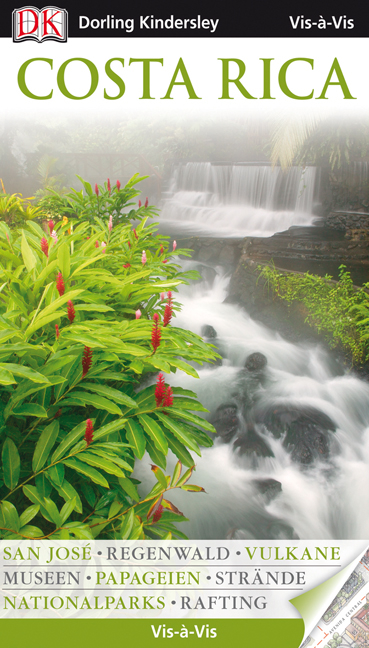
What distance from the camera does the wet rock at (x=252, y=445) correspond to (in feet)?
8.13

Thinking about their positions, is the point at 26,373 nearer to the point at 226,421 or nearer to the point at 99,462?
the point at 99,462

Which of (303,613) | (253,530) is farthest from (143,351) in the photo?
(253,530)

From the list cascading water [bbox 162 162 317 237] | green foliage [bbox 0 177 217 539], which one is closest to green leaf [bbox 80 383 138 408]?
green foliage [bbox 0 177 217 539]

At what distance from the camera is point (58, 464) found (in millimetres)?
833

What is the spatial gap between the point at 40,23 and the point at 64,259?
1.09 metres

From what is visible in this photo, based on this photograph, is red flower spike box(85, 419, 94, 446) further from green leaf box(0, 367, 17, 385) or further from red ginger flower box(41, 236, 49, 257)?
red ginger flower box(41, 236, 49, 257)

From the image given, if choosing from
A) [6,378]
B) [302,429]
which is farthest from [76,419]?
[302,429]

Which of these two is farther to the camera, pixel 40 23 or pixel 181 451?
pixel 40 23

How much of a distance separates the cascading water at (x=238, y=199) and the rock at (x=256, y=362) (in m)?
3.08

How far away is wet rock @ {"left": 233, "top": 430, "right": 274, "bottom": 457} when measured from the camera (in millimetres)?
2477

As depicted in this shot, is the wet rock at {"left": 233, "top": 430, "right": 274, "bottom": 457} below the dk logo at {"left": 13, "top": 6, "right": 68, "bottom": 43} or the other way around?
below

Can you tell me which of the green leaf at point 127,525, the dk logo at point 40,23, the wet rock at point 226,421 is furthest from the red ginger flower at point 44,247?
the wet rock at point 226,421

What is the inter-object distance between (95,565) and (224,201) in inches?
270

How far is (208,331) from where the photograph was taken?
3816 millimetres
